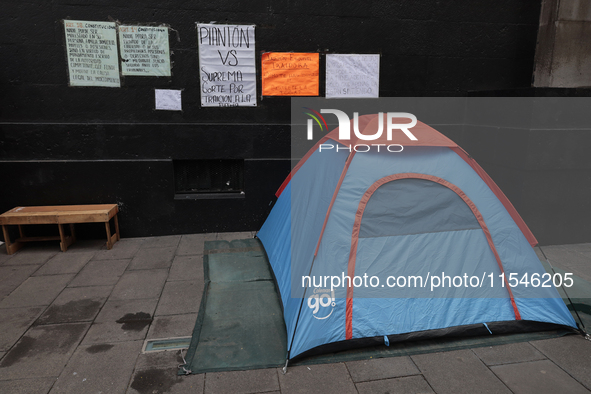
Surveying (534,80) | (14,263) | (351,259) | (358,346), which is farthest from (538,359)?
(14,263)

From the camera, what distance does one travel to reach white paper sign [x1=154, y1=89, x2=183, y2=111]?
5.66 m

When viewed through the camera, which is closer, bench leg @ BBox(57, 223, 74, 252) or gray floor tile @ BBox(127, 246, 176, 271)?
gray floor tile @ BBox(127, 246, 176, 271)

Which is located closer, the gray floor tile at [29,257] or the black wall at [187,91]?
the gray floor tile at [29,257]

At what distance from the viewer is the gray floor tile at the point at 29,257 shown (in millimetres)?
5098

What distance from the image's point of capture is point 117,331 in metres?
3.62

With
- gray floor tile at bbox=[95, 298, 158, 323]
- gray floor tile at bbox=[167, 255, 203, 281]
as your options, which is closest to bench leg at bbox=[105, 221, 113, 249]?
gray floor tile at bbox=[167, 255, 203, 281]

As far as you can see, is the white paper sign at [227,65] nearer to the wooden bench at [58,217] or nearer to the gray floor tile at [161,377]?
the wooden bench at [58,217]

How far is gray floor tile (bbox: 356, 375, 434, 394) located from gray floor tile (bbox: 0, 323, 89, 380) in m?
2.27

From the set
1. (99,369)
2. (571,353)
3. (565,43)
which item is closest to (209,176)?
(99,369)

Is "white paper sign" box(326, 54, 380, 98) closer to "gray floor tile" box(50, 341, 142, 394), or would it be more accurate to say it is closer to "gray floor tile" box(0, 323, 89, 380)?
"gray floor tile" box(50, 341, 142, 394)

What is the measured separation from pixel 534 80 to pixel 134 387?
664 centimetres

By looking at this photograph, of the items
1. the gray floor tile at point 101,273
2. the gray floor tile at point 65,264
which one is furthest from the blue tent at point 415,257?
the gray floor tile at point 65,264

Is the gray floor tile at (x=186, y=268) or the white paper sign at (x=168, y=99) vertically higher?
the white paper sign at (x=168, y=99)

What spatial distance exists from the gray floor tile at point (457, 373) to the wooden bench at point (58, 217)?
4.21 metres
